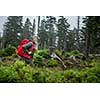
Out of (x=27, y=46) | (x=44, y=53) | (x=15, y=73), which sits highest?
(x=27, y=46)

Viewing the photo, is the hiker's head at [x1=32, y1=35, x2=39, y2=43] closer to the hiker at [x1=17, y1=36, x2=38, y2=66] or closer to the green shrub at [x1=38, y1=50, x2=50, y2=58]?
the hiker at [x1=17, y1=36, x2=38, y2=66]

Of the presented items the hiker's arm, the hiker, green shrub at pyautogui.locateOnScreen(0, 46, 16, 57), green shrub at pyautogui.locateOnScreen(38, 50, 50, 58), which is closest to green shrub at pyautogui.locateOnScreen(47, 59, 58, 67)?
green shrub at pyautogui.locateOnScreen(38, 50, 50, 58)

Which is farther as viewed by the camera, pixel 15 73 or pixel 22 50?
pixel 22 50

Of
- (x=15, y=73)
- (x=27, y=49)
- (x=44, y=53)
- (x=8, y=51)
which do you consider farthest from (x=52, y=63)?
(x=8, y=51)

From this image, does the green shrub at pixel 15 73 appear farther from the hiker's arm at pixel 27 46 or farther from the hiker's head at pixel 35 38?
the hiker's head at pixel 35 38

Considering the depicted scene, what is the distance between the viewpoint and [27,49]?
5.27 m

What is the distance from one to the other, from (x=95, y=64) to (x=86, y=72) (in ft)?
0.61

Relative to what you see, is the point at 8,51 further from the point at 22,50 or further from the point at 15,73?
the point at 15,73

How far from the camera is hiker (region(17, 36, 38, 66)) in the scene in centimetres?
519

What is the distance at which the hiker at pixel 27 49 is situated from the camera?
5.19m

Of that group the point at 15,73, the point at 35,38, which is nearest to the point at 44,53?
the point at 35,38

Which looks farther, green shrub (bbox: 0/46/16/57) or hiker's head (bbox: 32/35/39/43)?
hiker's head (bbox: 32/35/39/43)

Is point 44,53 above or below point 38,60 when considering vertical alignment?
above

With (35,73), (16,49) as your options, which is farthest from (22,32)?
(35,73)
